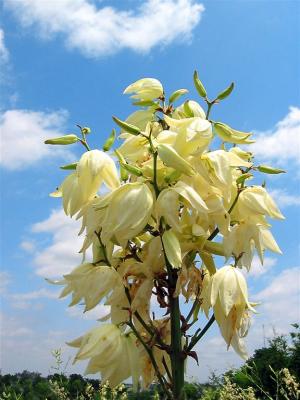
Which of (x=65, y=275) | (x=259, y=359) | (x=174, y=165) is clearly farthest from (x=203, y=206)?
(x=259, y=359)

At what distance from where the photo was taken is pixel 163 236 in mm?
1019

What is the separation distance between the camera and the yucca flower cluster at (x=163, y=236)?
40.1 inches

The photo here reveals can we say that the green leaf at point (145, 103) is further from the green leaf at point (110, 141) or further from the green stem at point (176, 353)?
the green stem at point (176, 353)

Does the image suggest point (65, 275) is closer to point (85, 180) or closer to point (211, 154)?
point (85, 180)

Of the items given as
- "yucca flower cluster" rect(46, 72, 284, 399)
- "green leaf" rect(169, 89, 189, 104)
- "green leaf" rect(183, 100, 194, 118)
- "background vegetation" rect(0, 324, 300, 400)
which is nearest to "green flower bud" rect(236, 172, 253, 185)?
"yucca flower cluster" rect(46, 72, 284, 399)

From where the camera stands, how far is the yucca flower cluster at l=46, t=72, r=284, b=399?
102 centimetres

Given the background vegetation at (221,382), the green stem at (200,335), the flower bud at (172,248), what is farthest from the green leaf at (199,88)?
the background vegetation at (221,382)

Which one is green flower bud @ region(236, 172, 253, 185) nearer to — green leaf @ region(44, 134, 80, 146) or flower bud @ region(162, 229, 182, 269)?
flower bud @ region(162, 229, 182, 269)

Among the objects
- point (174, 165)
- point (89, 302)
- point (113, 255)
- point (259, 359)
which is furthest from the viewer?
point (259, 359)

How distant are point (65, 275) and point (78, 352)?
16 cm

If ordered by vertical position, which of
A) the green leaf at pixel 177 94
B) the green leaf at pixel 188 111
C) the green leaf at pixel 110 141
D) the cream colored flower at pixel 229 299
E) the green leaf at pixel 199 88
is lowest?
the cream colored flower at pixel 229 299

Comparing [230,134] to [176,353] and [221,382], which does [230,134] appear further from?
[221,382]

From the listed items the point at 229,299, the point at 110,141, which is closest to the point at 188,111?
the point at 110,141

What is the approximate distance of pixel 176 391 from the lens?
3.42 feet
